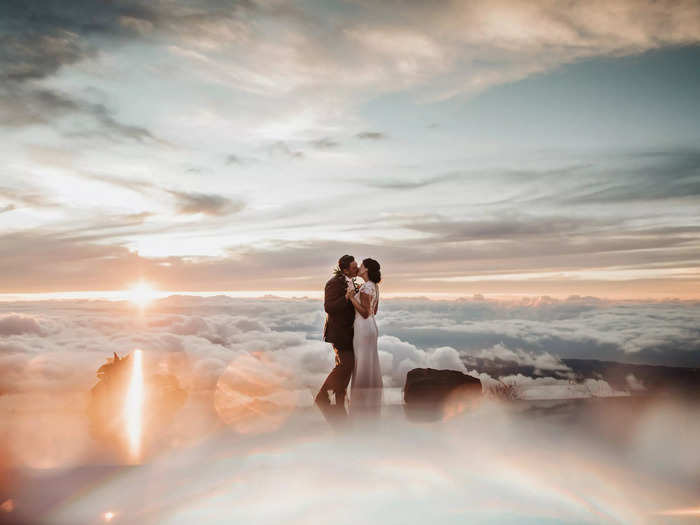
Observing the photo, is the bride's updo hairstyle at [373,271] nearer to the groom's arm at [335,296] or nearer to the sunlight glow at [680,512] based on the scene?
the groom's arm at [335,296]

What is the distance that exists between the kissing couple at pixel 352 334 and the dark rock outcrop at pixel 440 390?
2269mm

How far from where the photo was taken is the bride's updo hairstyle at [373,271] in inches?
381

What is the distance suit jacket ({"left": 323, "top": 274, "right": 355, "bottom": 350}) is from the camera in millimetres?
9539

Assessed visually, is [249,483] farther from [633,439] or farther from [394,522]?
[633,439]

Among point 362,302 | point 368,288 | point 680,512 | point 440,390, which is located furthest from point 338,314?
point 680,512

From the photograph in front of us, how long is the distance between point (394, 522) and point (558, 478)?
272 centimetres

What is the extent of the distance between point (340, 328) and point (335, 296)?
2.04 feet

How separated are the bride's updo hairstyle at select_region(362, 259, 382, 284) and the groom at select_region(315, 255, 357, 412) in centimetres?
26

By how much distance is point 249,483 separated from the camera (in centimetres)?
625

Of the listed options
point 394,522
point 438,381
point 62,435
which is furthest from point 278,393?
point 394,522

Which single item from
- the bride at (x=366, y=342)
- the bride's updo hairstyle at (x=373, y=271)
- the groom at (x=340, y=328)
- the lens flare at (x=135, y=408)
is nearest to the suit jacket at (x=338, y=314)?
the groom at (x=340, y=328)

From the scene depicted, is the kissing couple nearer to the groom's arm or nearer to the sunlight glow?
the groom's arm

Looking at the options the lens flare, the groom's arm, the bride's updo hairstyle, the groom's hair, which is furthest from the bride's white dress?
the lens flare

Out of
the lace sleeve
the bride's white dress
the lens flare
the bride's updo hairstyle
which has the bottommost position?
the lens flare
